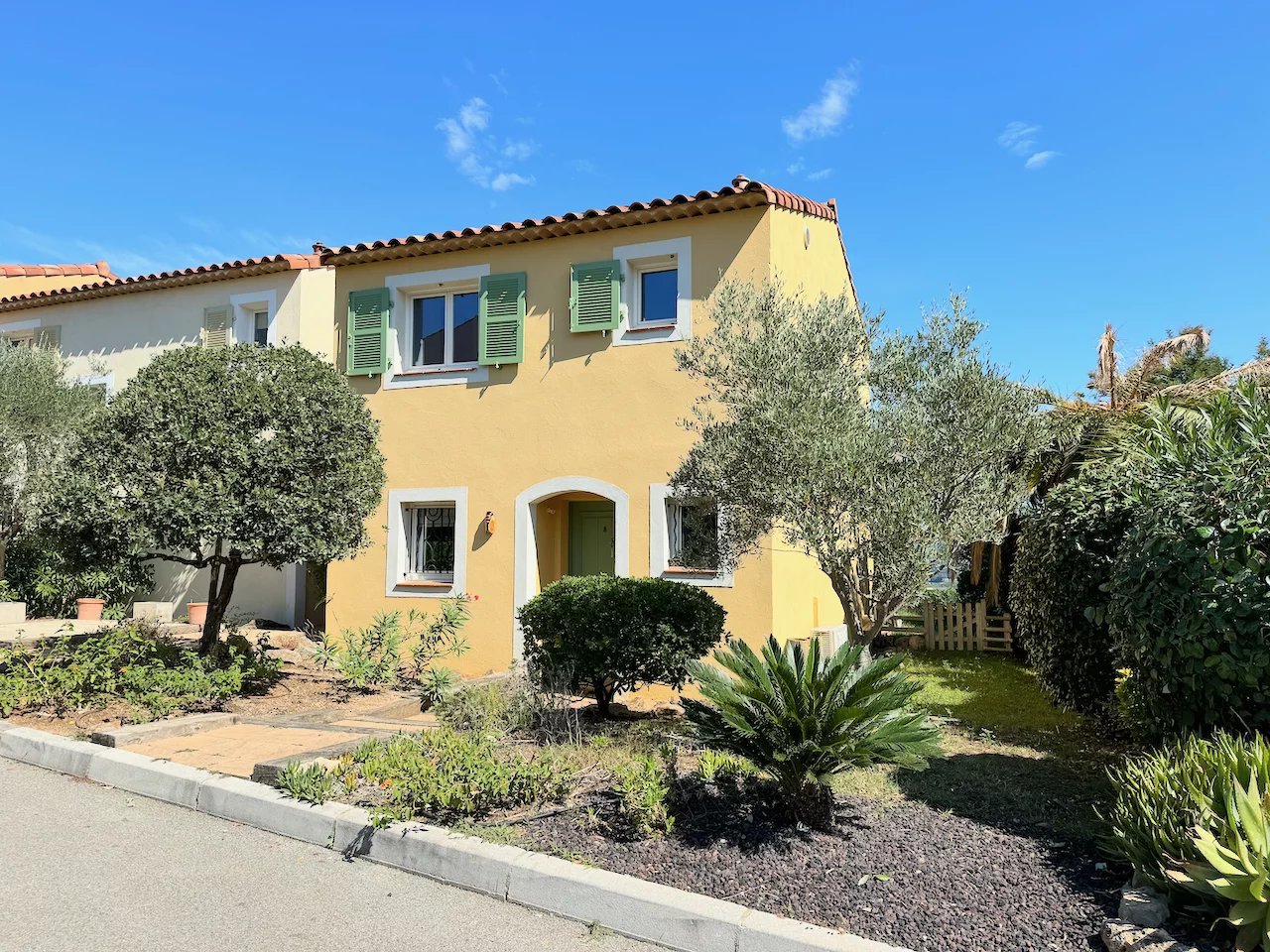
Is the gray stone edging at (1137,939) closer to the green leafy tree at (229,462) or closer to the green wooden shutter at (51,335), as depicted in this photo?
the green leafy tree at (229,462)

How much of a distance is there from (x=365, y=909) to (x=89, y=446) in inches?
238

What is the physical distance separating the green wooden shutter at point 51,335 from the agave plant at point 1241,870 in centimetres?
1807

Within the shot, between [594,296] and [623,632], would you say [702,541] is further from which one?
[594,296]

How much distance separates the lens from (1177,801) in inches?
146

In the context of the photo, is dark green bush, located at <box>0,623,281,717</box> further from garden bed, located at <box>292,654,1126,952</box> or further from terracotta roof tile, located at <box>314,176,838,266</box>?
terracotta roof tile, located at <box>314,176,838,266</box>

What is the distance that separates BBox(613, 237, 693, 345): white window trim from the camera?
1008 cm

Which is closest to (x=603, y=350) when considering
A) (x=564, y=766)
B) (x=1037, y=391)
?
(x=1037, y=391)

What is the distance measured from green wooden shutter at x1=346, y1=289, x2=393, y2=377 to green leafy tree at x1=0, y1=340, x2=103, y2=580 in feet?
13.1

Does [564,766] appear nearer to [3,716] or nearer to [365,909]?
[365,909]

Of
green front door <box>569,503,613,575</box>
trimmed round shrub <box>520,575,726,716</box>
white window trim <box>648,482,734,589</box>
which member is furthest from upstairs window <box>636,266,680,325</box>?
trimmed round shrub <box>520,575,726,716</box>

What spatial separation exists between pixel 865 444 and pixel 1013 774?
2421mm

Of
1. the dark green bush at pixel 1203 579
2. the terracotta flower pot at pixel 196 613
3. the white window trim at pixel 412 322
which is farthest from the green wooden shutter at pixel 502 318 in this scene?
the dark green bush at pixel 1203 579

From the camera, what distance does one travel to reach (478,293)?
11562 millimetres

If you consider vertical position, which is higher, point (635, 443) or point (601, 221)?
point (601, 221)
